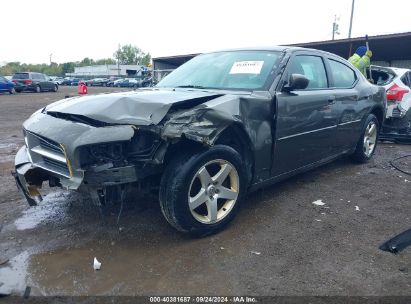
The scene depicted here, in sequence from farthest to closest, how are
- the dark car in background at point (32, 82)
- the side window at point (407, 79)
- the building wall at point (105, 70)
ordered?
the building wall at point (105, 70) → the dark car in background at point (32, 82) → the side window at point (407, 79)

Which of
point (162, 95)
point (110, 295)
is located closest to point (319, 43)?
point (162, 95)

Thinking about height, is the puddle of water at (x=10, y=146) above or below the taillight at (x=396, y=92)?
below

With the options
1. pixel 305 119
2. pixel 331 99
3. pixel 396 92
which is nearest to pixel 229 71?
pixel 305 119

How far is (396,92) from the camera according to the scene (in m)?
6.92

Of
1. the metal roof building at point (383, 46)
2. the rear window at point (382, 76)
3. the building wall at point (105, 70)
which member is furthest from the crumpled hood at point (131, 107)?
the building wall at point (105, 70)

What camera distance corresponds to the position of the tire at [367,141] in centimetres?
540

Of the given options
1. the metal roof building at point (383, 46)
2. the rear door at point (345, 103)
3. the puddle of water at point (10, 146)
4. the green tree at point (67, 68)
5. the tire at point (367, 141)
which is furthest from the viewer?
the green tree at point (67, 68)

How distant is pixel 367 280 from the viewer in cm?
253

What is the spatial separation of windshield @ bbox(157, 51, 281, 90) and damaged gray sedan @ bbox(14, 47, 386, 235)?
0.04 feet

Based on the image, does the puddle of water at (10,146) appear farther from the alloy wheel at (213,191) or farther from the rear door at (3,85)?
the rear door at (3,85)

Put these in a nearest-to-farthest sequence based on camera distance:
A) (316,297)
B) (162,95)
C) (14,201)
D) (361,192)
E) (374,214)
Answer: (316,297)
(162,95)
(374,214)
(14,201)
(361,192)

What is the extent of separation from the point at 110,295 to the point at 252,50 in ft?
9.72

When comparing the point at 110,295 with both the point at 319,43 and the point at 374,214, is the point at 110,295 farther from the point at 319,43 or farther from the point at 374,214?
the point at 319,43

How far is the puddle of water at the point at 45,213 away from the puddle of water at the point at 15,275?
619 millimetres
